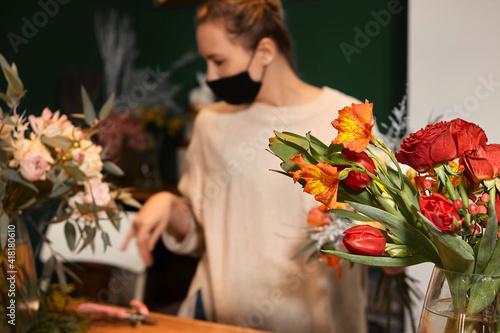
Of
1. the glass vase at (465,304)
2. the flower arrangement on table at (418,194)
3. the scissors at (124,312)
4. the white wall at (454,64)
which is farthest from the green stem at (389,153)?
the scissors at (124,312)

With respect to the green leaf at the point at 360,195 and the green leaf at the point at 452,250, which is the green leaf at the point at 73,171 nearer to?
the green leaf at the point at 360,195

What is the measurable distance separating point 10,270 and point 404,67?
98cm

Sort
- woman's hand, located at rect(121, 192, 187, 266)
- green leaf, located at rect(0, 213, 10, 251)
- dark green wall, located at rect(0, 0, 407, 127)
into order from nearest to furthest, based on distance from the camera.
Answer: green leaf, located at rect(0, 213, 10, 251), dark green wall, located at rect(0, 0, 407, 127), woman's hand, located at rect(121, 192, 187, 266)

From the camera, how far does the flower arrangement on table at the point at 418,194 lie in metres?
0.58

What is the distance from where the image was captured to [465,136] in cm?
60

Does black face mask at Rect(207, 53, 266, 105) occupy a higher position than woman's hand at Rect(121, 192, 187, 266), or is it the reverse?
black face mask at Rect(207, 53, 266, 105)

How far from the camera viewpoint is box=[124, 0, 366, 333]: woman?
51.8 inches

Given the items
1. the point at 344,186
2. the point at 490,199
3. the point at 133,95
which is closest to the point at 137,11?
the point at 133,95

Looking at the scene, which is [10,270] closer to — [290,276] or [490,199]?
[290,276]

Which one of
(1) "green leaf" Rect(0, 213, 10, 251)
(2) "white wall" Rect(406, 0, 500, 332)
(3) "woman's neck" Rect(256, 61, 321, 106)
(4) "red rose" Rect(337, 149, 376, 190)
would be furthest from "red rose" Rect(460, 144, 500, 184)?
(1) "green leaf" Rect(0, 213, 10, 251)

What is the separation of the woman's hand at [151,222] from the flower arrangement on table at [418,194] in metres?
0.92

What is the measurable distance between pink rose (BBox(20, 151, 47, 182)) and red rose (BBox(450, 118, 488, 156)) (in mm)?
785

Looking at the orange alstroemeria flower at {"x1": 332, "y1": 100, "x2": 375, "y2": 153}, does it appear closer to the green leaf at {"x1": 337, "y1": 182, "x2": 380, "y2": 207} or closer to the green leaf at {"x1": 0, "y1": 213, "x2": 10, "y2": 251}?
the green leaf at {"x1": 337, "y1": 182, "x2": 380, "y2": 207}

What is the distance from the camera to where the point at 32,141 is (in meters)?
1.06
